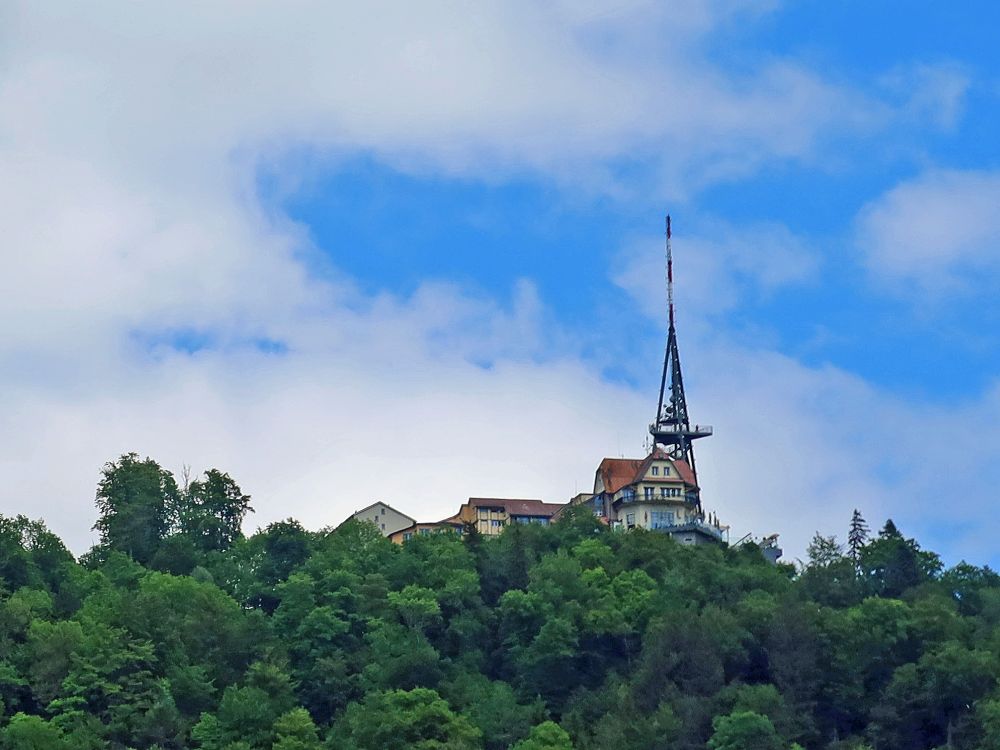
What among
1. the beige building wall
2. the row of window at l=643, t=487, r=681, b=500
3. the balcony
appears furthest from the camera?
the row of window at l=643, t=487, r=681, b=500

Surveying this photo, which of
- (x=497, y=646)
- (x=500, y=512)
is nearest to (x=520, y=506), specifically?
(x=500, y=512)

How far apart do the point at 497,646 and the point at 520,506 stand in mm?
31085

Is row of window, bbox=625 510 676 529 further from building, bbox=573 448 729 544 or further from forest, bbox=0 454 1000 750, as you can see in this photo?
forest, bbox=0 454 1000 750

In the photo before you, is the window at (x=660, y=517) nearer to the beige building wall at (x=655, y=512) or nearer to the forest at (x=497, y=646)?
the beige building wall at (x=655, y=512)

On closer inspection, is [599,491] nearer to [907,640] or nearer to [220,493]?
[220,493]

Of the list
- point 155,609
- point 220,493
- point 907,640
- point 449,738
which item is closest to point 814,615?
point 907,640

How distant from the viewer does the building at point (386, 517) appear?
138375 millimetres

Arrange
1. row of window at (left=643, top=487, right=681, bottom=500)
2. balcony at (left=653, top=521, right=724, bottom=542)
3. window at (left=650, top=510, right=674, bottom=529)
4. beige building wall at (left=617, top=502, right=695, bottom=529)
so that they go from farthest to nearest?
row of window at (left=643, top=487, right=681, bottom=500) → beige building wall at (left=617, top=502, right=695, bottom=529) → window at (left=650, top=510, right=674, bottom=529) → balcony at (left=653, top=521, right=724, bottom=542)

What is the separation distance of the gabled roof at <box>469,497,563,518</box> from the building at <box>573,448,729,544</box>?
20.3 feet

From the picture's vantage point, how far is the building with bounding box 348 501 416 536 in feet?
454

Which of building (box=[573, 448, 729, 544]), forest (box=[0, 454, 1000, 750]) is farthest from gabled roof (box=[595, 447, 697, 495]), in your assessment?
forest (box=[0, 454, 1000, 750])

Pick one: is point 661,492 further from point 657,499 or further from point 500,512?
point 500,512

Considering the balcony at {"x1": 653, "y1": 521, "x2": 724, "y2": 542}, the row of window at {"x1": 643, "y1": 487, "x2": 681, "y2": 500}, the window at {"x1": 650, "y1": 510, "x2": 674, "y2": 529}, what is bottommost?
the balcony at {"x1": 653, "y1": 521, "x2": 724, "y2": 542}

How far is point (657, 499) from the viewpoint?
412ft
